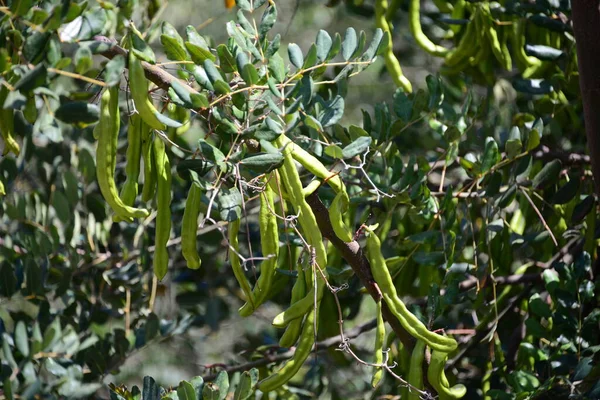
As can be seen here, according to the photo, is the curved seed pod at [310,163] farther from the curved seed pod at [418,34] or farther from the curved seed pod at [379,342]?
the curved seed pod at [418,34]

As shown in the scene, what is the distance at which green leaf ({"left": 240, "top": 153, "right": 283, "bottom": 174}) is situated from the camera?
76cm

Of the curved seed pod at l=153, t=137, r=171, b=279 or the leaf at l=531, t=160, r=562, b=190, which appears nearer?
the curved seed pod at l=153, t=137, r=171, b=279

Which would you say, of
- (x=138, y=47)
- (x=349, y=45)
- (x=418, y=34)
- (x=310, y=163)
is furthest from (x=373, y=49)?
(x=418, y=34)

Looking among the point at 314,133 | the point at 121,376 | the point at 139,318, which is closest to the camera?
the point at 314,133

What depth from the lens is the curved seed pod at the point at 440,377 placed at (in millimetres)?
929

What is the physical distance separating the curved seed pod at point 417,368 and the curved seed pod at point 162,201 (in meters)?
0.29

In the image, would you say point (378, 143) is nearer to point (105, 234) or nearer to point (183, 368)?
point (105, 234)

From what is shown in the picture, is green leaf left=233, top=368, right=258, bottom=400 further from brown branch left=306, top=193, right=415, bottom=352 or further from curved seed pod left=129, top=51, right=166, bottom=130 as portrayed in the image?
curved seed pod left=129, top=51, right=166, bottom=130

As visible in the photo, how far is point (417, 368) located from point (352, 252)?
160mm

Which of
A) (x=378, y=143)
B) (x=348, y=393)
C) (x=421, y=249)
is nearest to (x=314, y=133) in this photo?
(x=378, y=143)

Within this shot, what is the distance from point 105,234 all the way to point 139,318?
0.15 meters

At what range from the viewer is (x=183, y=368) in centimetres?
228

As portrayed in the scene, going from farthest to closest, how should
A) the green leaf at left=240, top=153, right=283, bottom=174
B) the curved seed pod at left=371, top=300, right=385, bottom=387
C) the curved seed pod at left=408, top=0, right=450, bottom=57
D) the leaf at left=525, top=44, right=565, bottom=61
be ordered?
1. the curved seed pod at left=408, top=0, right=450, bottom=57
2. the leaf at left=525, top=44, right=565, bottom=61
3. the curved seed pod at left=371, top=300, right=385, bottom=387
4. the green leaf at left=240, top=153, right=283, bottom=174

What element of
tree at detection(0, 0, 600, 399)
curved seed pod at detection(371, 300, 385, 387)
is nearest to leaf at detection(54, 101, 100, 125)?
tree at detection(0, 0, 600, 399)
